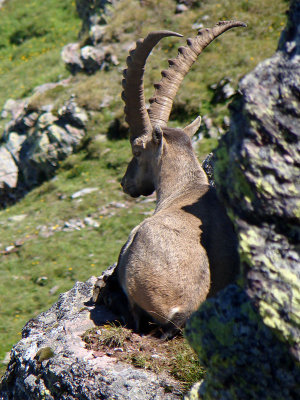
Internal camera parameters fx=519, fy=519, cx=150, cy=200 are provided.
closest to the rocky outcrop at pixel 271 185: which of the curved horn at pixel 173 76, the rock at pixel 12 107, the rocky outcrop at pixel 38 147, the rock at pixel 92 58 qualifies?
the curved horn at pixel 173 76

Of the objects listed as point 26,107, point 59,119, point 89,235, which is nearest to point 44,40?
point 26,107

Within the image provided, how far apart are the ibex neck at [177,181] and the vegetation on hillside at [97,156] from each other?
15.3 feet

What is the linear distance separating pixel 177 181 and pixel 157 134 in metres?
0.72

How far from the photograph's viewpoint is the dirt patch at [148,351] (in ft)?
16.0

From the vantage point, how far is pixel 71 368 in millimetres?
5305

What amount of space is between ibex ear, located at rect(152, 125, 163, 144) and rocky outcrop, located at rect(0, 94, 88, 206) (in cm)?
1271

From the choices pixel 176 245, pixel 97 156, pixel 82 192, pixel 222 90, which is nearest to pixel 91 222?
pixel 82 192

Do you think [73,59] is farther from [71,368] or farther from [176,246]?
[71,368]

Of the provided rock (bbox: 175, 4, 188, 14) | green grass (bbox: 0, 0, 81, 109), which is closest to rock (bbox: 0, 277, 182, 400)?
rock (bbox: 175, 4, 188, 14)

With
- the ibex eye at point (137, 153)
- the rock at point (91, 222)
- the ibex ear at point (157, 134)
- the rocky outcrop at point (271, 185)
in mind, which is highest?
the rocky outcrop at point (271, 185)

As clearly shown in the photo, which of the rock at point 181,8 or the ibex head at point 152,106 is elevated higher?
the ibex head at point 152,106

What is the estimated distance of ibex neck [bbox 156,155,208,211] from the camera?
7086mm

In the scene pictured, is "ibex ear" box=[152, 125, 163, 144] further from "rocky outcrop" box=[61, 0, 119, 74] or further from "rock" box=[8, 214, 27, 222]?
"rocky outcrop" box=[61, 0, 119, 74]

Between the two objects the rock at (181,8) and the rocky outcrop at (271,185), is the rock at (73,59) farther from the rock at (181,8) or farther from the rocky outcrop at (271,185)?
the rocky outcrop at (271,185)
